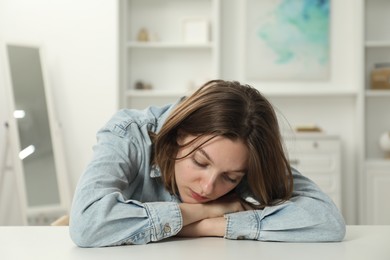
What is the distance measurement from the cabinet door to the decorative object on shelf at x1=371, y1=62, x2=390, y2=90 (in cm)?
67

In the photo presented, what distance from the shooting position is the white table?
1.15 metres

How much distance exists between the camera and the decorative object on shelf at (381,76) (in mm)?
4590

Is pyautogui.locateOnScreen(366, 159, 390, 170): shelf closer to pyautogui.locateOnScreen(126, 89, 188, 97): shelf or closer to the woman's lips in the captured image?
pyautogui.locateOnScreen(126, 89, 188, 97): shelf

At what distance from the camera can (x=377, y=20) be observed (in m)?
4.76

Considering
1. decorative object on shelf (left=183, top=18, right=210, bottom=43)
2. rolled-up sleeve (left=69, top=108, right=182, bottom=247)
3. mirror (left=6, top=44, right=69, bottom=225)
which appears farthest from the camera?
decorative object on shelf (left=183, top=18, right=210, bottom=43)

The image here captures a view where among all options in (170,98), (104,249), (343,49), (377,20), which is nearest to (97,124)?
(170,98)

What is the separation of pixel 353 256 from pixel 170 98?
375 cm

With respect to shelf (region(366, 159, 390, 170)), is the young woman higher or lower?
higher

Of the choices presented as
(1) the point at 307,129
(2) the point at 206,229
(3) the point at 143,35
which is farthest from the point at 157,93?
(2) the point at 206,229

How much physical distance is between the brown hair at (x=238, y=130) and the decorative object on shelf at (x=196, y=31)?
129 inches

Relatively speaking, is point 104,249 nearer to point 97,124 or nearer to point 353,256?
point 353,256

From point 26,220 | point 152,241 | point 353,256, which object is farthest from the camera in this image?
point 26,220

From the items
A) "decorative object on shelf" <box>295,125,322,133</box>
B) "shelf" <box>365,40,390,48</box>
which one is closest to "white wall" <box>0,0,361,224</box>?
"decorative object on shelf" <box>295,125,322,133</box>

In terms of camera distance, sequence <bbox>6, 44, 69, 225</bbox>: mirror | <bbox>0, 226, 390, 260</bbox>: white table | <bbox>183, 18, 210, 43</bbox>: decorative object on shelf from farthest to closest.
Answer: <bbox>183, 18, 210, 43</bbox>: decorative object on shelf, <bbox>6, 44, 69, 225</bbox>: mirror, <bbox>0, 226, 390, 260</bbox>: white table
